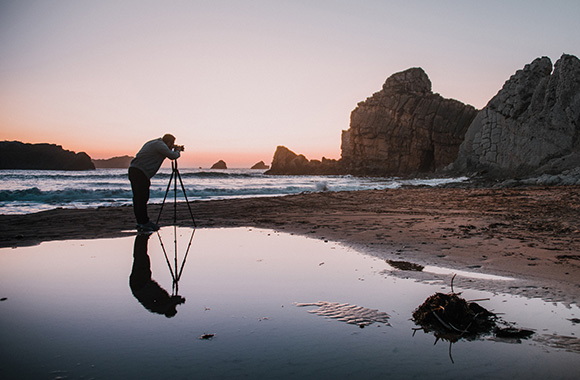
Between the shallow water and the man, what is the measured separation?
8.79ft

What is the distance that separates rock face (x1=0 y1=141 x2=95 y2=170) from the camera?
2356 inches

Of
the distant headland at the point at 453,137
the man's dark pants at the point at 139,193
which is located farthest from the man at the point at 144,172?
the distant headland at the point at 453,137

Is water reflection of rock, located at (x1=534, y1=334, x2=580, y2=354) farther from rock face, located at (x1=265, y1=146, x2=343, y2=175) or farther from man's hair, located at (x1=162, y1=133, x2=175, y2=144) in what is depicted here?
rock face, located at (x1=265, y1=146, x2=343, y2=175)

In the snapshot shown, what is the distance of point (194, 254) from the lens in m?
5.39

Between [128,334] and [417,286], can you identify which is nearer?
[128,334]

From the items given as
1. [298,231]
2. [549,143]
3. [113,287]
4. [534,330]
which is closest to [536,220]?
[298,231]

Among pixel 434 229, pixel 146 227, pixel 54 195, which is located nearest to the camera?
pixel 434 229

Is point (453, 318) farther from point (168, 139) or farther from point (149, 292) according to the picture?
point (168, 139)

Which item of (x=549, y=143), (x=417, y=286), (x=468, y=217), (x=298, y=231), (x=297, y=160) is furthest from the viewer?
(x=297, y=160)

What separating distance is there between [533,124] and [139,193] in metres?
26.8

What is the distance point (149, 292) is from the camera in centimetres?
369

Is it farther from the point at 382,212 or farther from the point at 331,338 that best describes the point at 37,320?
the point at 382,212

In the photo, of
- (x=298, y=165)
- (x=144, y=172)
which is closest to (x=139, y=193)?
(x=144, y=172)

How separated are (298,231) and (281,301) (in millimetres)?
4256
